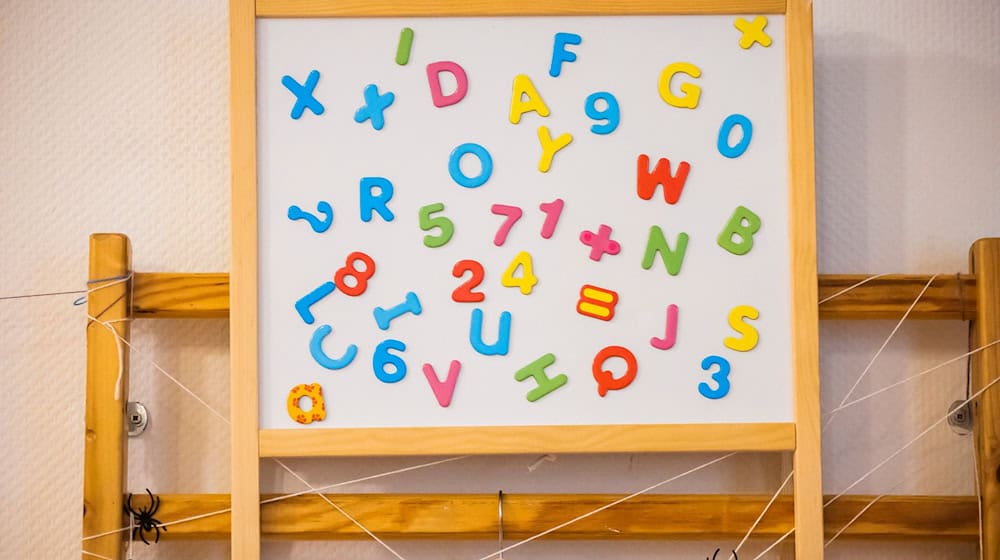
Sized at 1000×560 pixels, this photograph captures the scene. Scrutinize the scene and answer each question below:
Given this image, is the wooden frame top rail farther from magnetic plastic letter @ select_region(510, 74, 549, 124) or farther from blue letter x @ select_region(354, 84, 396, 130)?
magnetic plastic letter @ select_region(510, 74, 549, 124)

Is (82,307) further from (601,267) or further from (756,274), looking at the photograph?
(756,274)

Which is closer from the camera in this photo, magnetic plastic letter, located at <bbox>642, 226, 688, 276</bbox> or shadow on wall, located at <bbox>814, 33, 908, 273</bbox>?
magnetic plastic letter, located at <bbox>642, 226, 688, 276</bbox>

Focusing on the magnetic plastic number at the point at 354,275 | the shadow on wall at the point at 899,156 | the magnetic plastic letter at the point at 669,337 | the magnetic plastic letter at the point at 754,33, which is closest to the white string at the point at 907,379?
the shadow on wall at the point at 899,156

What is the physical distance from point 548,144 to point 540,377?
0.26 m

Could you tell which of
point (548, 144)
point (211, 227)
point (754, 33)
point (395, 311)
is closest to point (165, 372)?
point (211, 227)

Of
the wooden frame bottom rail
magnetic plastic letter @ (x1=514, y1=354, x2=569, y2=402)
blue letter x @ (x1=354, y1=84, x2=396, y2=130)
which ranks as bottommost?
the wooden frame bottom rail

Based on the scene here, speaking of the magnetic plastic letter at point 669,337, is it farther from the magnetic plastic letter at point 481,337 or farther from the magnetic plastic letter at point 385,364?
the magnetic plastic letter at point 385,364

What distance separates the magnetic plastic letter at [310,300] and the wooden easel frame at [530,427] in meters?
0.05

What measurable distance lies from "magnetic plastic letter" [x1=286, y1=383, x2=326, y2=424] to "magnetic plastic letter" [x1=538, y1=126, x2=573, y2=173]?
0.35 meters

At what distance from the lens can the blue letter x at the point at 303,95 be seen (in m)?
0.96

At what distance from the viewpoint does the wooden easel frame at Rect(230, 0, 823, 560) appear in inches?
37.0

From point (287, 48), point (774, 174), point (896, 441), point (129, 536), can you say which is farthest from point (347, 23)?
point (896, 441)

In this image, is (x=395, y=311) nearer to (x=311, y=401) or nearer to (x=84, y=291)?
(x=311, y=401)

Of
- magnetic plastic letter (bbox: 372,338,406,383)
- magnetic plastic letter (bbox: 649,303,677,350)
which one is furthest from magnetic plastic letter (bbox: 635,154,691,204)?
magnetic plastic letter (bbox: 372,338,406,383)
